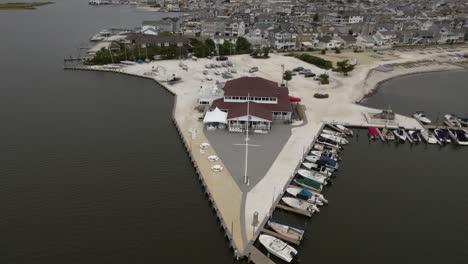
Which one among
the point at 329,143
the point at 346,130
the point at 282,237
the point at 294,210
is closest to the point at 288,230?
the point at 282,237

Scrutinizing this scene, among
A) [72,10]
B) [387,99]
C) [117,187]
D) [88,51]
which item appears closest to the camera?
[117,187]

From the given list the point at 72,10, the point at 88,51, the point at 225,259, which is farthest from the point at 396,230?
the point at 72,10

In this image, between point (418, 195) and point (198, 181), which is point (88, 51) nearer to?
point (198, 181)

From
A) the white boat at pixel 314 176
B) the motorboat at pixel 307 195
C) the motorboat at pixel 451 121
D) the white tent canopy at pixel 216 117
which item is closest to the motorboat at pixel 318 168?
the white boat at pixel 314 176

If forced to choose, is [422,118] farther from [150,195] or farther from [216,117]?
[150,195]

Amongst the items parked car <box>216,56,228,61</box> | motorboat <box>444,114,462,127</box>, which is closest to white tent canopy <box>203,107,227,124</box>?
motorboat <box>444,114,462,127</box>
